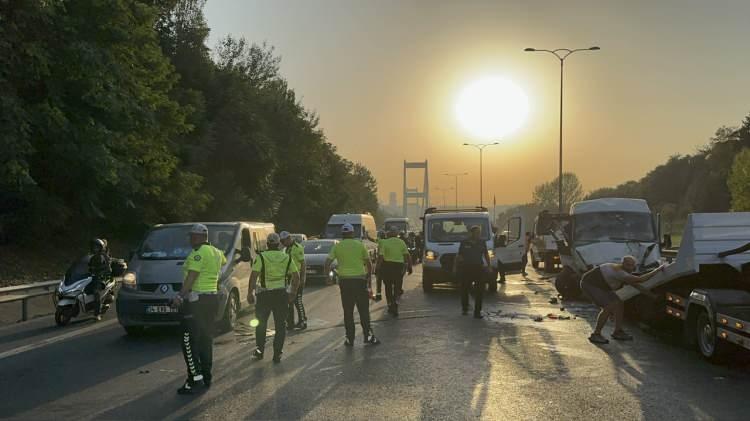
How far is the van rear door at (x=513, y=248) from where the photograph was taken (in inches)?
988

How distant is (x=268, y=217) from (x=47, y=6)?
96.5ft

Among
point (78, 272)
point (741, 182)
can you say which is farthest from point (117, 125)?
point (741, 182)

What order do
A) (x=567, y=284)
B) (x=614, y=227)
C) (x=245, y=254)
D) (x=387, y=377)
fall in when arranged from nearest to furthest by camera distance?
(x=387, y=377) → (x=245, y=254) → (x=567, y=284) → (x=614, y=227)

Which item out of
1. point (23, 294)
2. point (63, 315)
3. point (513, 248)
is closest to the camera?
point (63, 315)

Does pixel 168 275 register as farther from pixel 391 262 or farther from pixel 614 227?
pixel 614 227

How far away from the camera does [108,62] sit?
25688mm

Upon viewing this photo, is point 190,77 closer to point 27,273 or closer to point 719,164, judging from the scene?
point 27,273

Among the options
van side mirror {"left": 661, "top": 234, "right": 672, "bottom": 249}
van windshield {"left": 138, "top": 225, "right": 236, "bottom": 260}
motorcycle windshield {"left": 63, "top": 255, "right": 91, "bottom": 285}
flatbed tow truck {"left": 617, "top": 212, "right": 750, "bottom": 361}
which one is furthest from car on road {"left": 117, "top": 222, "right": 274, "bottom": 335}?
van side mirror {"left": 661, "top": 234, "right": 672, "bottom": 249}

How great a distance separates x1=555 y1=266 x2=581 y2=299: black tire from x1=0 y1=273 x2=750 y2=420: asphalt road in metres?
5.41

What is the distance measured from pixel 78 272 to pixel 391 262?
234 inches

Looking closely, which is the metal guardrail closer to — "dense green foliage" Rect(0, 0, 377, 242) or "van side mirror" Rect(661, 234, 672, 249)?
"dense green foliage" Rect(0, 0, 377, 242)

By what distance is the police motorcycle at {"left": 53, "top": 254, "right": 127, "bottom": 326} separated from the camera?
14.3 metres

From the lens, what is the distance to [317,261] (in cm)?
2653

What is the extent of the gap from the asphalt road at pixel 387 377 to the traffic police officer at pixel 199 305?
1.17 feet
